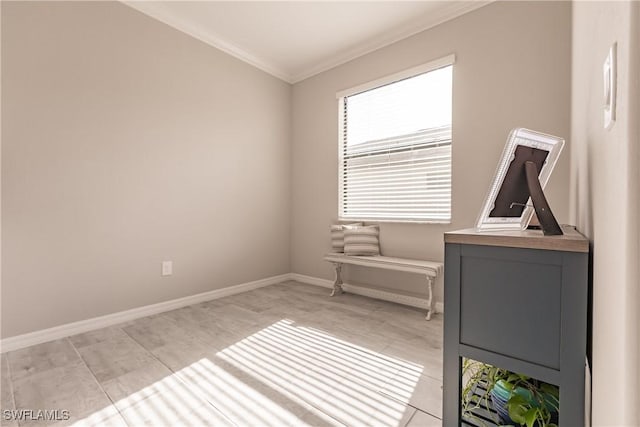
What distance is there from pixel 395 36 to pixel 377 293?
2.62 meters

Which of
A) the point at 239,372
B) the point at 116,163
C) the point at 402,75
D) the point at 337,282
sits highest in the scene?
the point at 402,75

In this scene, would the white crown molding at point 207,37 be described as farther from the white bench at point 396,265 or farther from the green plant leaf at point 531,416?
the green plant leaf at point 531,416

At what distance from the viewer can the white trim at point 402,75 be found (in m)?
2.66

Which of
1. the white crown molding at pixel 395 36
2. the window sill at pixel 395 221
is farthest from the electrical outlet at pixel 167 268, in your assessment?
the white crown molding at pixel 395 36

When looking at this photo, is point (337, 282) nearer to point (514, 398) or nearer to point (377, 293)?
point (377, 293)

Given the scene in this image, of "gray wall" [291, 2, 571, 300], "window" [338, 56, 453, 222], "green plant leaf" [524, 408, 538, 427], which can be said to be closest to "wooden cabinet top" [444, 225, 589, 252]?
"green plant leaf" [524, 408, 538, 427]

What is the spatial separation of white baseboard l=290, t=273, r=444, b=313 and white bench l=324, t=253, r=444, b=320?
126 mm

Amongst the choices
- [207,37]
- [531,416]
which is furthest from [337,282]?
[207,37]

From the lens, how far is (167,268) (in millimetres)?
2736

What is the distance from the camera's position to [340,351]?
1920mm

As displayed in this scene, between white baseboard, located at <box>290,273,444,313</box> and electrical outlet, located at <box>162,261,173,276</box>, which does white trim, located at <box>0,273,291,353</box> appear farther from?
white baseboard, located at <box>290,273,444,313</box>

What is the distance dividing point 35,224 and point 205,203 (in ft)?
4.21

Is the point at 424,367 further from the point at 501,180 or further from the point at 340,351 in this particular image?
the point at 501,180

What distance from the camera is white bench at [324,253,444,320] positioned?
250 cm
